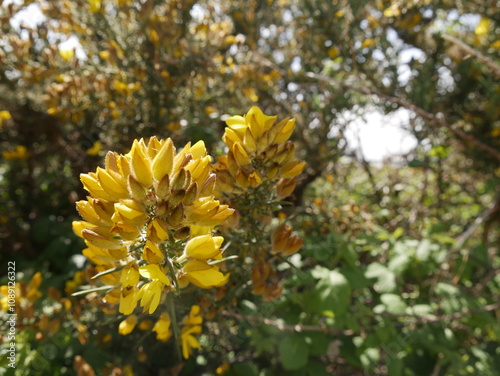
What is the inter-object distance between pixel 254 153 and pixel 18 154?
219cm

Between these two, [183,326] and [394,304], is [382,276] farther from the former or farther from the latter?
[183,326]

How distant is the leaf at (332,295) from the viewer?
1.43 m

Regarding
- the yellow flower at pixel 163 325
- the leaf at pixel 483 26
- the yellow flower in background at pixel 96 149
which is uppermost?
the leaf at pixel 483 26

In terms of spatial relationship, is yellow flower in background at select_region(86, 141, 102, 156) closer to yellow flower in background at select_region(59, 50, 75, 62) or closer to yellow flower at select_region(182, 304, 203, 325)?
yellow flower in background at select_region(59, 50, 75, 62)

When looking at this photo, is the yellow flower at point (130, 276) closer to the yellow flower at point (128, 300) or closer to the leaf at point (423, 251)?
the yellow flower at point (128, 300)

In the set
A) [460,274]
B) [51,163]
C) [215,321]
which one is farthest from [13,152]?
[460,274]

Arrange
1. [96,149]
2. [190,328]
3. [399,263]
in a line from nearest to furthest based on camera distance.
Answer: [190,328] → [399,263] → [96,149]

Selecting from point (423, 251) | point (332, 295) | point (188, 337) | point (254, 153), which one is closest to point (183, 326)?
point (188, 337)

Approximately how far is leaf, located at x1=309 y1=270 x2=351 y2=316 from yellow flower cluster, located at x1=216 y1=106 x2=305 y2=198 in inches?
29.1

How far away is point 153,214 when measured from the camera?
2.29 ft

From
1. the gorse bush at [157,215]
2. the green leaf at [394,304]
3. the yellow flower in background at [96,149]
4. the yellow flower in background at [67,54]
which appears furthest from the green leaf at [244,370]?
the yellow flower in background at [67,54]

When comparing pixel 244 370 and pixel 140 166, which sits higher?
pixel 140 166

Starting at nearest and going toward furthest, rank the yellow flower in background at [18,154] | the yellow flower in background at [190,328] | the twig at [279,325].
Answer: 1. the yellow flower in background at [190,328]
2. the twig at [279,325]
3. the yellow flower in background at [18,154]

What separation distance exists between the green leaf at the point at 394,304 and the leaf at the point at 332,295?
243 mm
